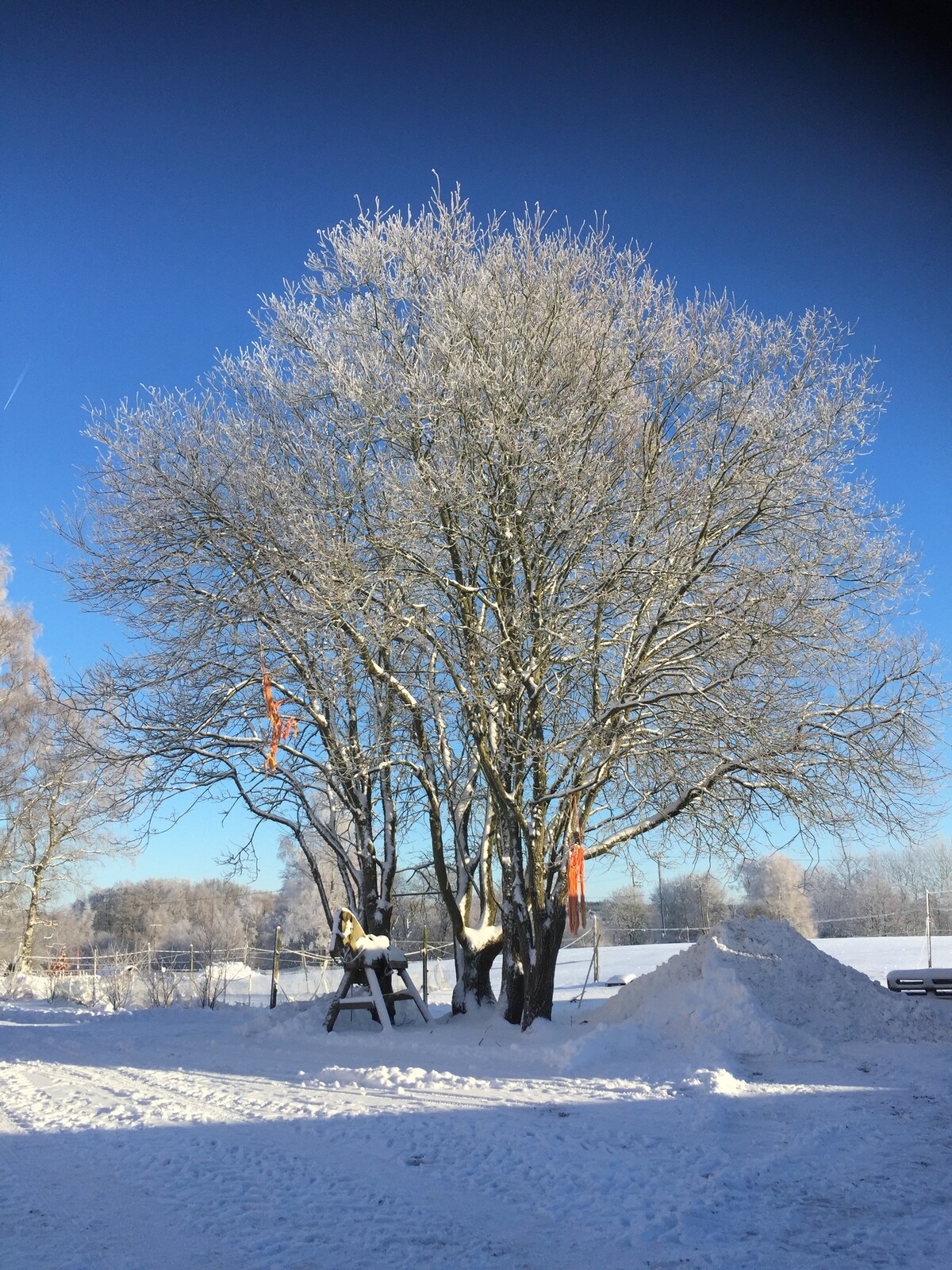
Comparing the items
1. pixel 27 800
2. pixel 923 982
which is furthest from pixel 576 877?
pixel 27 800

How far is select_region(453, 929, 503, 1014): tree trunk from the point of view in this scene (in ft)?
39.8

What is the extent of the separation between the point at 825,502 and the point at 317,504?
561 cm

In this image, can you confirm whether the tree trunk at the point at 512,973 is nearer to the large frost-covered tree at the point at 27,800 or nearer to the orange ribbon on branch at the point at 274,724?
the orange ribbon on branch at the point at 274,724

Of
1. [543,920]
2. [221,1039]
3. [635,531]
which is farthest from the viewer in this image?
[221,1039]

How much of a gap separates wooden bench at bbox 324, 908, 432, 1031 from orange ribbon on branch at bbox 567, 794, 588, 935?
248cm

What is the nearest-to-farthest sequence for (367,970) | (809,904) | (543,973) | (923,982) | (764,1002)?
1. (764,1002)
2. (543,973)
3. (367,970)
4. (923,982)
5. (809,904)

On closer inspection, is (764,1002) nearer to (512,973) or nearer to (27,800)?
(512,973)

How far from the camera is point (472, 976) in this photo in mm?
12156

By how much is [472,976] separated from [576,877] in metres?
2.78

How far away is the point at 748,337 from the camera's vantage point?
10109mm

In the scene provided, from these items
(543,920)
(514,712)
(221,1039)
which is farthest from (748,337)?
(221,1039)

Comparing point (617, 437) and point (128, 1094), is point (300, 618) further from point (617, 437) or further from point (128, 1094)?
point (128, 1094)

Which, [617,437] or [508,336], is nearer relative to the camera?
[508,336]

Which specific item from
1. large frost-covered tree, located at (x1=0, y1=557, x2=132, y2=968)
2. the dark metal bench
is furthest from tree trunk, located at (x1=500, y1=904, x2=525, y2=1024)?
large frost-covered tree, located at (x1=0, y1=557, x2=132, y2=968)
